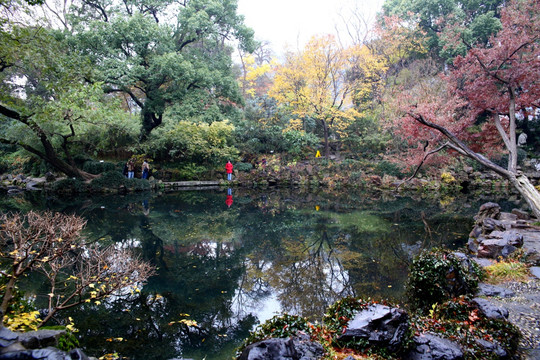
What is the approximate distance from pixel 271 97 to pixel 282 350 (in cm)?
2053

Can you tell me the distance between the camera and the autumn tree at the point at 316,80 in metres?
18.3

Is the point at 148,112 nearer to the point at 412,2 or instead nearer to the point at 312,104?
the point at 312,104

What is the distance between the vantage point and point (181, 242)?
23.7 ft

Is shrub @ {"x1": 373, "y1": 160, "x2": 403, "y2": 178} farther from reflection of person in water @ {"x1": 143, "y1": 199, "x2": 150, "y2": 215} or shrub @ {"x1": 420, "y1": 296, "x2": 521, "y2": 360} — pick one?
shrub @ {"x1": 420, "y1": 296, "x2": 521, "y2": 360}

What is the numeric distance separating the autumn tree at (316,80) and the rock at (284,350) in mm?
17187

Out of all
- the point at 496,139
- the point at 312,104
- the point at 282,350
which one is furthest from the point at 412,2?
the point at 282,350

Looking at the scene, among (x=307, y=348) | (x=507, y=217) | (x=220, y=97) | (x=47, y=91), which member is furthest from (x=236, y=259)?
(x=220, y=97)

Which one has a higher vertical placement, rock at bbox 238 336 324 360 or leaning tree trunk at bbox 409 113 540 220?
leaning tree trunk at bbox 409 113 540 220

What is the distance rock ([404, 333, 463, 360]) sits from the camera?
2.61 metres

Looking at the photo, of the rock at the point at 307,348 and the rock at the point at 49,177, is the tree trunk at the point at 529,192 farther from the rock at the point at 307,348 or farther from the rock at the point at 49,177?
the rock at the point at 49,177

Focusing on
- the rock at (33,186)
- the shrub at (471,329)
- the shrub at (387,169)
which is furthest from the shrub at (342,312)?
the rock at (33,186)

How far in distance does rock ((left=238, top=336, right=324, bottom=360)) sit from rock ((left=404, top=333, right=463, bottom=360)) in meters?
0.89

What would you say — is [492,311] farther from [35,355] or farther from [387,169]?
[387,169]

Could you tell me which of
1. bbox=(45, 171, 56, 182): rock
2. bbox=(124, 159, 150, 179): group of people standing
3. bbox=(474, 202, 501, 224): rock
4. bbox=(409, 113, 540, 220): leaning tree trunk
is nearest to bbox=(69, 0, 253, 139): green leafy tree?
Result: bbox=(124, 159, 150, 179): group of people standing
